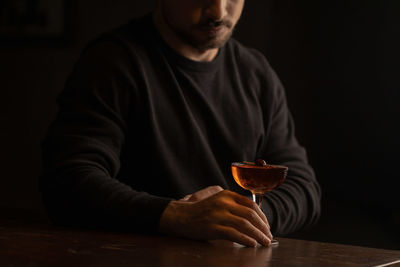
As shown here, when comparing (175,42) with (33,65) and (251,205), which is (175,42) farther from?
(33,65)

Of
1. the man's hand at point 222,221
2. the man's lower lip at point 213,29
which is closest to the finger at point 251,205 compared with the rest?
the man's hand at point 222,221

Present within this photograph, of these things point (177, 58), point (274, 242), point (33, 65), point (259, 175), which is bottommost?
point (33, 65)

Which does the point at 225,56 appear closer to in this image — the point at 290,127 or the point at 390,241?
the point at 290,127

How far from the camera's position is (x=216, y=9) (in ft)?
5.52

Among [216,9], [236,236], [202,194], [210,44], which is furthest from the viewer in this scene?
[210,44]

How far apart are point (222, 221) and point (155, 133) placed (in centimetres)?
55

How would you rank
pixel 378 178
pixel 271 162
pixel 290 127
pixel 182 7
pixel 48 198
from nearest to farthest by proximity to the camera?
pixel 48 198, pixel 182 7, pixel 271 162, pixel 290 127, pixel 378 178

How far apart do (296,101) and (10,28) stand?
1.95 m

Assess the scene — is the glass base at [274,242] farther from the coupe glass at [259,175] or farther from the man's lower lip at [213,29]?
the man's lower lip at [213,29]

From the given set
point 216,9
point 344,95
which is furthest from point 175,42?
point 344,95

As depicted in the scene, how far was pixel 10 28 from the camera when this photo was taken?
373 cm

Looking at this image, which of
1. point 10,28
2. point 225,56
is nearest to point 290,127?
point 225,56

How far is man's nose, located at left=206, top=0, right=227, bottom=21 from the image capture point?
167 centimetres

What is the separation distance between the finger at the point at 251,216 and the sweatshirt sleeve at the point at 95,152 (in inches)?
7.2
